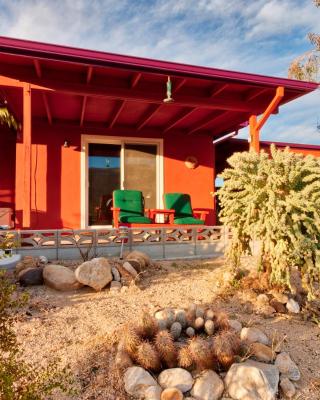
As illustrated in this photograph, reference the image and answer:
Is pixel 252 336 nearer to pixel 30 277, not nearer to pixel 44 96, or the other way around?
pixel 30 277

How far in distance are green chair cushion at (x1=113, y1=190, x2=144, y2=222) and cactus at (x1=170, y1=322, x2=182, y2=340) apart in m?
3.75

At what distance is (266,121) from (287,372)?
183 inches

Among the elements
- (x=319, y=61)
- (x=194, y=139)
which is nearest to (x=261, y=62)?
(x=319, y=61)

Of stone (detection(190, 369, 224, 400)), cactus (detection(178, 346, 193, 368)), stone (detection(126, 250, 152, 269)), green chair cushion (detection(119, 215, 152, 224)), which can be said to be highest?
green chair cushion (detection(119, 215, 152, 224))

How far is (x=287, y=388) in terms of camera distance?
2396 millimetres

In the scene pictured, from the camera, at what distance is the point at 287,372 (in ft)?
8.32

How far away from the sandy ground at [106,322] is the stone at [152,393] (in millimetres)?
179

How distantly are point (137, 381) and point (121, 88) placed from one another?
171 inches

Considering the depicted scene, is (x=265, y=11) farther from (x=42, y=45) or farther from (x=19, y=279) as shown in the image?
A: (x=19, y=279)

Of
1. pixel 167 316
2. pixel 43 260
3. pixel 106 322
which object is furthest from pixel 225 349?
pixel 43 260

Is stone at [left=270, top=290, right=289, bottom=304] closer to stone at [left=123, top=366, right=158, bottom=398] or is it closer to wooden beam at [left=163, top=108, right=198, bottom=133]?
stone at [left=123, top=366, right=158, bottom=398]

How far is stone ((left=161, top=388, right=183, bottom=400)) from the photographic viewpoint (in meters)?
2.20

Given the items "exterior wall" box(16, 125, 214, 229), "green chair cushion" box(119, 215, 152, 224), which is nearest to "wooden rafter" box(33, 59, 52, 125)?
"exterior wall" box(16, 125, 214, 229)

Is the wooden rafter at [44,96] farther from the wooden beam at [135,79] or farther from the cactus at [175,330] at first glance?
the cactus at [175,330]
